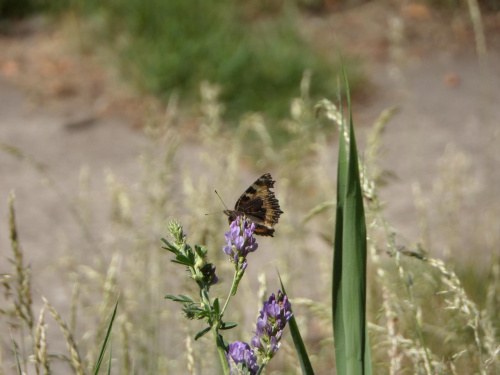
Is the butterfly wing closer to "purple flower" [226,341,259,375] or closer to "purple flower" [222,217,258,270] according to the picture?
"purple flower" [222,217,258,270]

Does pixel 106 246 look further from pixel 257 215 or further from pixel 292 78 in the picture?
pixel 257 215

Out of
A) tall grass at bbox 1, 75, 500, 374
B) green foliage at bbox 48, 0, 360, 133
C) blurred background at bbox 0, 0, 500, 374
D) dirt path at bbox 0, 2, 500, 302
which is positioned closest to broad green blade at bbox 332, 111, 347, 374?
tall grass at bbox 1, 75, 500, 374

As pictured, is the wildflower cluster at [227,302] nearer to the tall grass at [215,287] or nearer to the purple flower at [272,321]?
the purple flower at [272,321]

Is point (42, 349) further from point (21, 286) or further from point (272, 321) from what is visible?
point (272, 321)

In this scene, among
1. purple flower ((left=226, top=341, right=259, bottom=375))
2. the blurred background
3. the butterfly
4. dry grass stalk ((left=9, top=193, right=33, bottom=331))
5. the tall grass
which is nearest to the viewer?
purple flower ((left=226, top=341, right=259, bottom=375))

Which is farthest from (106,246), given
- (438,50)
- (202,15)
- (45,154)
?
(438,50)

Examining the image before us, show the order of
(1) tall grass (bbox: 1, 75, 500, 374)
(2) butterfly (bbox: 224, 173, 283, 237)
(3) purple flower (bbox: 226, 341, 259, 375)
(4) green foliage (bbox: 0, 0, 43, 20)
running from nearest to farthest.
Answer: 1. (3) purple flower (bbox: 226, 341, 259, 375)
2. (2) butterfly (bbox: 224, 173, 283, 237)
3. (1) tall grass (bbox: 1, 75, 500, 374)
4. (4) green foliage (bbox: 0, 0, 43, 20)
